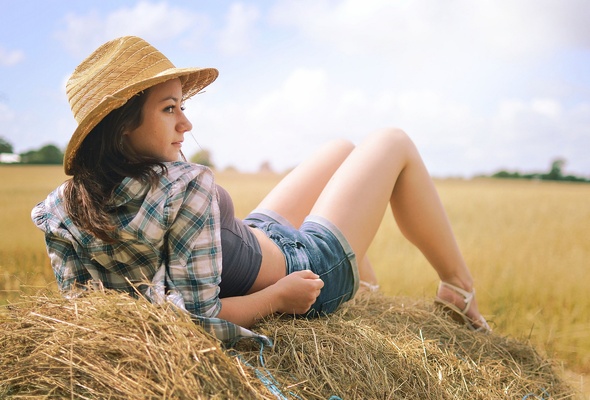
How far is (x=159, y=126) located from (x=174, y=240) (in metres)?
0.35

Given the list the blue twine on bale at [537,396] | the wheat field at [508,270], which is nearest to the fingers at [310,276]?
the blue twine on bale at [537,396]

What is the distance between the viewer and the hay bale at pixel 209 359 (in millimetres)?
1363

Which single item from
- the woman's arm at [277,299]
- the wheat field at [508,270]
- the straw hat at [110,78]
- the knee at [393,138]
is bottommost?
the wheat field at [508,270]

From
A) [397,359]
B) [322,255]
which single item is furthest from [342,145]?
[397,359]

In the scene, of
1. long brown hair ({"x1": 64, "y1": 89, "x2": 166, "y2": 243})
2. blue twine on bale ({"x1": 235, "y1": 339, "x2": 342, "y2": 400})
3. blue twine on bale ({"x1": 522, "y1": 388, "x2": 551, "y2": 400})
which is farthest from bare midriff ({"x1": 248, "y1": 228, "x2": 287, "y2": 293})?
blue twine on bale ({"x1": 522, "y1": 388, "x2": 551, "y2": 400})

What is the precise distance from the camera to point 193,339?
1.43 meters

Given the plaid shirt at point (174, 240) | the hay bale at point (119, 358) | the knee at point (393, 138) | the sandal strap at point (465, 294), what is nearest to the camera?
the hay bale at point (119, 358)

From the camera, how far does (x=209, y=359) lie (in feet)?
4.58

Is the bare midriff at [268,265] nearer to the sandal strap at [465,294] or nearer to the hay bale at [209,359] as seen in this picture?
the hay bale at [209,359]

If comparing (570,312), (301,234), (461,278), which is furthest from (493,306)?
(301,234)

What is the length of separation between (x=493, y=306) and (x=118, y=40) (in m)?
2.85

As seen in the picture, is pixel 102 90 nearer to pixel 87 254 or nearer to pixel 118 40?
pixel 118 40

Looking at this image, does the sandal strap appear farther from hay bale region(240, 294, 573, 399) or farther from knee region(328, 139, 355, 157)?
knee region(328, 139, 355, 157)

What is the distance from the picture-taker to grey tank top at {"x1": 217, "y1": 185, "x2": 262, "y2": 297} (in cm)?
175
